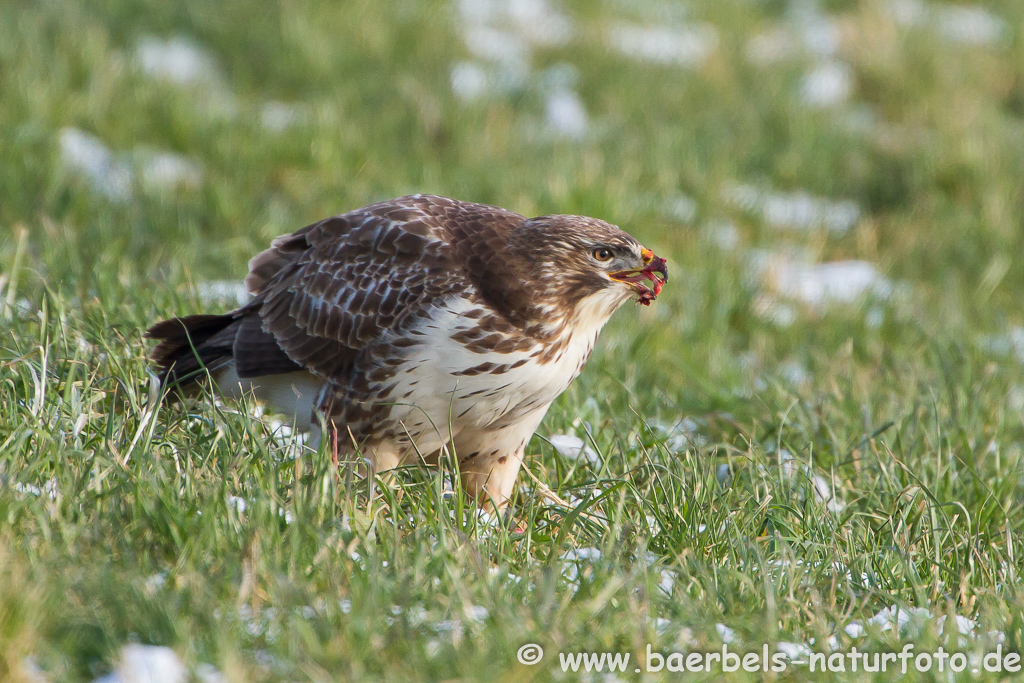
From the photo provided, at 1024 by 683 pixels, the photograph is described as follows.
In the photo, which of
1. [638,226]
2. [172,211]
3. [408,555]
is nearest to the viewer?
[408,555]

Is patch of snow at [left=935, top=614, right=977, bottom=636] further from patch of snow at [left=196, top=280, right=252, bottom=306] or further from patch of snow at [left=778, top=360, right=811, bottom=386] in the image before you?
patch of snow at [left=196, top=280, right=252, bottom=306]

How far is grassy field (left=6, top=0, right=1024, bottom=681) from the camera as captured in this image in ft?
8.61

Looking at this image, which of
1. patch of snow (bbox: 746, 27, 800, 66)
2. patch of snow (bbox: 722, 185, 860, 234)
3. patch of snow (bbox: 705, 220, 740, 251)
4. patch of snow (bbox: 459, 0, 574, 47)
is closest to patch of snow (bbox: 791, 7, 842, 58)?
patch of snow (bbox: 746, 27, 800, 66)

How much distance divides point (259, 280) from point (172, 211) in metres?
2.13

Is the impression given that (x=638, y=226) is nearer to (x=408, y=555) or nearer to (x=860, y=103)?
(x=860, y=103)

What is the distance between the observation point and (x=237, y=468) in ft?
10.4

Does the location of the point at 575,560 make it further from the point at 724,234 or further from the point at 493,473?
the point at 724,234

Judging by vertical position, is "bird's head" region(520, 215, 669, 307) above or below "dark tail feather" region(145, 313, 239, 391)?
above

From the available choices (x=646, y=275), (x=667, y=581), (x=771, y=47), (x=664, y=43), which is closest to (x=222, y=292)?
(x=646, y=275)

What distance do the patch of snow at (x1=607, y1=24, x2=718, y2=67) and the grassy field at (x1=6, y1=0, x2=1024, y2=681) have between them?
40mm

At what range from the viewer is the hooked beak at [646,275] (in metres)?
3.57

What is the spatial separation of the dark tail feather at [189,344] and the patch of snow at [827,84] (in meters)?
6.55

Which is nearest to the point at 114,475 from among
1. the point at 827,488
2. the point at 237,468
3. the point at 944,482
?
the point at 237,468

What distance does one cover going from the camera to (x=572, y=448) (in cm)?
415
